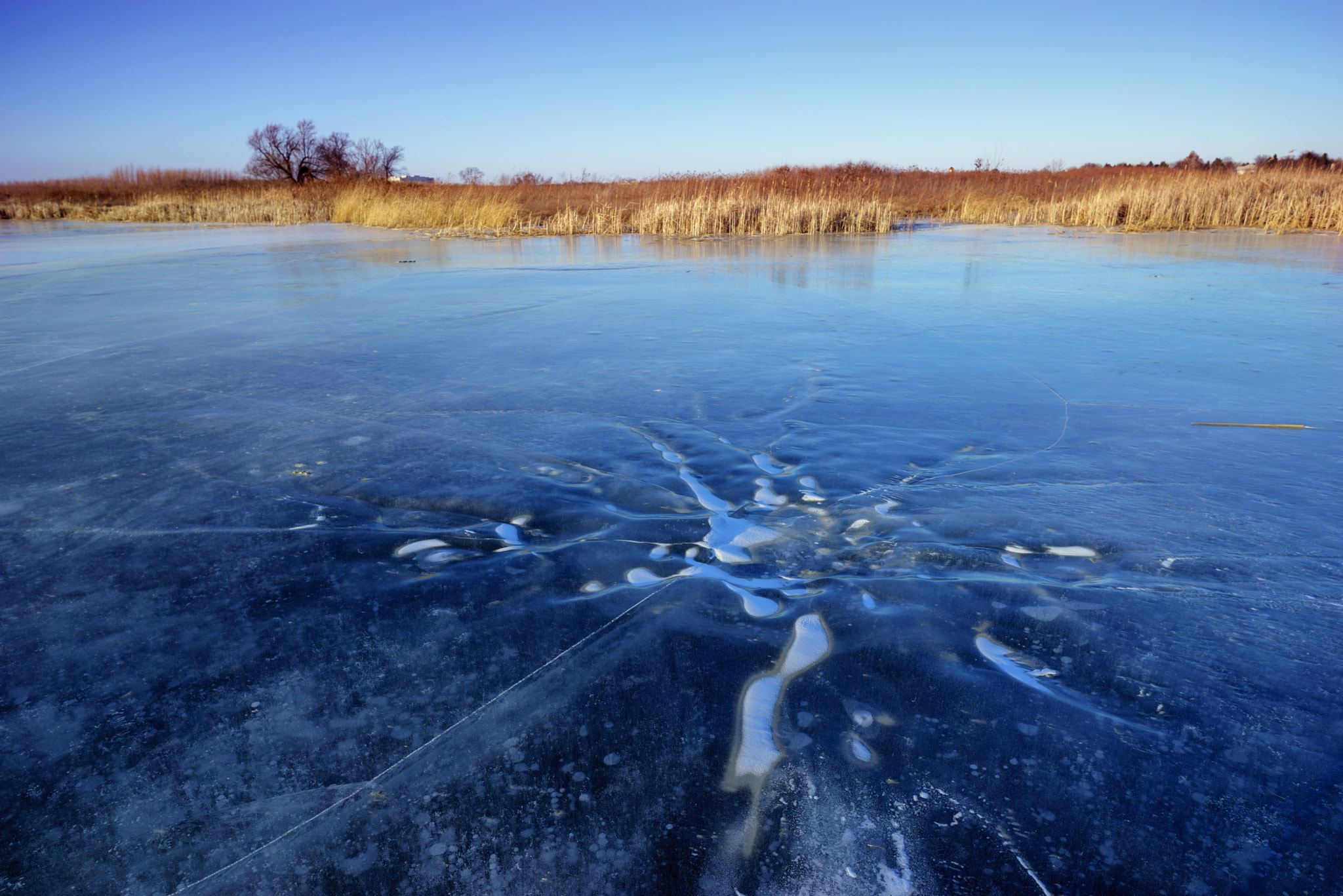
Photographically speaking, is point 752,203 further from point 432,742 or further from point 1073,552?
point 432,742

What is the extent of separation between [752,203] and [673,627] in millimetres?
13663

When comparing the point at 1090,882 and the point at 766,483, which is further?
the point at 766,483

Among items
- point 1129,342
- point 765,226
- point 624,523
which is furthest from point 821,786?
point 765,226

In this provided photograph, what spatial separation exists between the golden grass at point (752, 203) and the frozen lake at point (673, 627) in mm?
11531

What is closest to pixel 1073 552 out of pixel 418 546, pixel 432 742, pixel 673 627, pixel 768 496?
pixel 768 496

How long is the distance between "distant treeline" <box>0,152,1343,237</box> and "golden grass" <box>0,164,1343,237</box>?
0.14ft

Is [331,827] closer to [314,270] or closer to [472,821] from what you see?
[472,821]

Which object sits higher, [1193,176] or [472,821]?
[1193,176]

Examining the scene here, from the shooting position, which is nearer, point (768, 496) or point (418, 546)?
point (418, 546)

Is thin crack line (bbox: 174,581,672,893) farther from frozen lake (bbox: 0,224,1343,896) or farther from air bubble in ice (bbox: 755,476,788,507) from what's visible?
air bubble in ice (bbox: 755,476,788,507)

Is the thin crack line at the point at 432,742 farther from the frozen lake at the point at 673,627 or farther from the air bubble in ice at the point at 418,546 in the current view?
the air bubble in ice at the point at 418,546

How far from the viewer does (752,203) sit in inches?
561

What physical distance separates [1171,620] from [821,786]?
987 mm

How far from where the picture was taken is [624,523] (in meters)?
2.16
